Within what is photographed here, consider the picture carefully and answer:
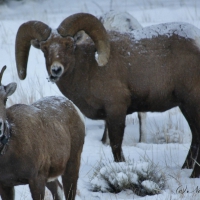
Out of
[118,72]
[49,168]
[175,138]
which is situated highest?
[118,72]

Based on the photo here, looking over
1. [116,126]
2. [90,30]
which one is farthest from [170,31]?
[116,126]

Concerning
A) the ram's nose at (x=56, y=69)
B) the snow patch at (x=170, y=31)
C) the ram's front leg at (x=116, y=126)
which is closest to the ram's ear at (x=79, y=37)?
the ram's nose at (x=56, y=69)

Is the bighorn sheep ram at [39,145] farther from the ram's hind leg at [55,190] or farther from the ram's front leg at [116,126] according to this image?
the ram's front leg at [116,126]

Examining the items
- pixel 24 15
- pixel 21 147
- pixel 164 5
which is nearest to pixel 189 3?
pixel 164 5

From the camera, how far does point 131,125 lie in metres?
11.9

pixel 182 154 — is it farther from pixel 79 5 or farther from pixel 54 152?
pixel 79 5

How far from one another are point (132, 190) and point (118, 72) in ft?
5.72

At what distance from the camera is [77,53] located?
847 cm

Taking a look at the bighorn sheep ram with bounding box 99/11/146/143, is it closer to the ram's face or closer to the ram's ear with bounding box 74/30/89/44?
the ram's ear with bounding box 74/30/89/44

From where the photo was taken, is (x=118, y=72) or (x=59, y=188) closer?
(x=59, y=188)

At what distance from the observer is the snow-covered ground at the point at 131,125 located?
7.49 metres

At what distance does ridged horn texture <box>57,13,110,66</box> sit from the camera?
27.0 ft

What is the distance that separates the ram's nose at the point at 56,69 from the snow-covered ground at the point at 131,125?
130 centimetres

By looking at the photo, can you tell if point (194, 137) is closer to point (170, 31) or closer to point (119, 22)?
point (170, 31)
